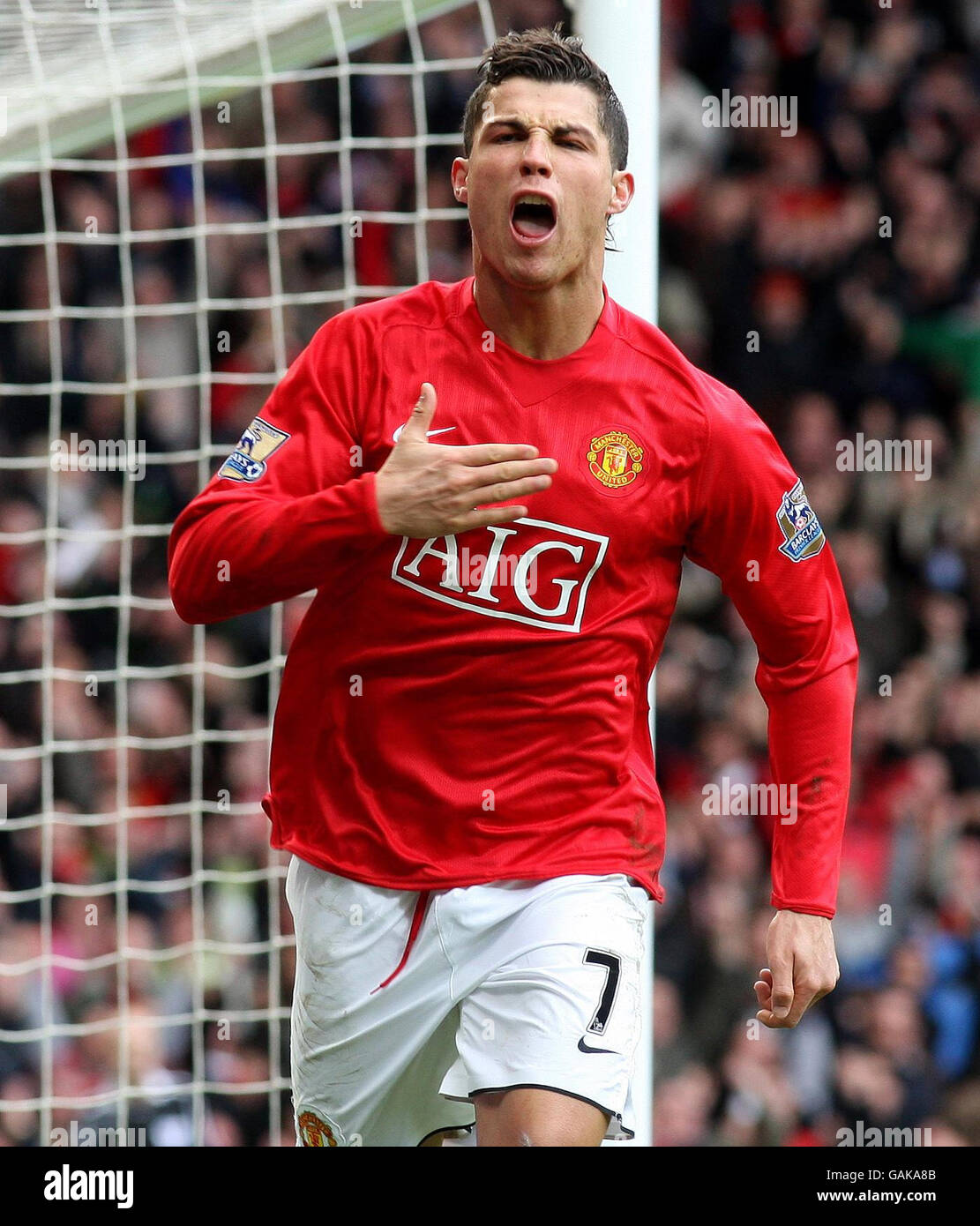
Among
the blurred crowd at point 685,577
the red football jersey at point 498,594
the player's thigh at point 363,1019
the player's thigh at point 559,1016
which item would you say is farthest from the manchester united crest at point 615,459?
the blurred crowd at point 685,577

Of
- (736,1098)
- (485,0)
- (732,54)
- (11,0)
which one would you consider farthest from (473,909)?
(732,54)

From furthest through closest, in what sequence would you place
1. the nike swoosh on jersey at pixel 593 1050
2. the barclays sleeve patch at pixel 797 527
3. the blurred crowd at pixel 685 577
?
1. the blurred crowd at pixel 685 577
2. the barclays sleeve patch at pixel 797 527
3. the nike swoosh on jersey at pixel 593 1050

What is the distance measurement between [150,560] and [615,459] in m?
3.59

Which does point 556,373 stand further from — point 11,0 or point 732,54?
point 732,54

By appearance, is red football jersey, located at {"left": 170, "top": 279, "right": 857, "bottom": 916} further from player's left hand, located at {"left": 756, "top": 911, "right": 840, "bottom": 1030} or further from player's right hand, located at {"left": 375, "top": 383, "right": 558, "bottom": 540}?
player's right hand, located at {"left": 375, "top": 383, "right": 558, "bottom": 540}

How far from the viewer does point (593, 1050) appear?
251cm

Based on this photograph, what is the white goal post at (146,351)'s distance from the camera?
12.8 ft

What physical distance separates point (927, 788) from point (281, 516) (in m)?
4.56

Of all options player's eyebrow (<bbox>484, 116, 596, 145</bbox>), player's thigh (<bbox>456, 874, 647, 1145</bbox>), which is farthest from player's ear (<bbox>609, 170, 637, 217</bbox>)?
player's thigh (<bbox>456, 874, 647, 1145</bbox>)

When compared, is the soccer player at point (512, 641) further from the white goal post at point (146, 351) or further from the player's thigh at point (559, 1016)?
the white goal post at point (146, 351)

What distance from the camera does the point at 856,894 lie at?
627 centimetres

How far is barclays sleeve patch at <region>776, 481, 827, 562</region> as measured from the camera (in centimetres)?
277

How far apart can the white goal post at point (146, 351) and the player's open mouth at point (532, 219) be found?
0.68 m

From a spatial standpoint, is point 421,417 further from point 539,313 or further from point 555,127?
point 555,127
